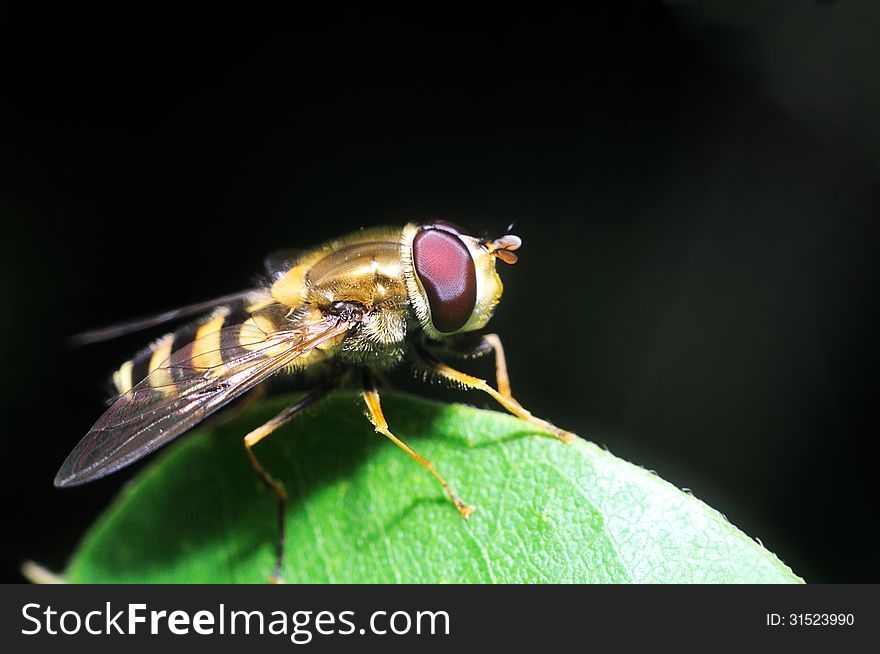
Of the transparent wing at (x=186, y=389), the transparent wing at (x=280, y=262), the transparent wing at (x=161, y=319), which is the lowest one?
the transparent wing at (x=186, y=389)

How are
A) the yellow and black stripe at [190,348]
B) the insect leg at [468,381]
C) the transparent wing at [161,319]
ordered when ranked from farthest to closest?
the transparent wing at [161,319] < the yellow and black stripe at [190,348] < the insect leg at [468,381]

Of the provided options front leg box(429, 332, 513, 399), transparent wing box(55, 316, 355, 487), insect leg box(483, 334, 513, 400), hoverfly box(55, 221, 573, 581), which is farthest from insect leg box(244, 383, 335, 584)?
insect leg box(483, 334, 513, 400)

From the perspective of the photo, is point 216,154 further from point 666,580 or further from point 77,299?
point 666,580

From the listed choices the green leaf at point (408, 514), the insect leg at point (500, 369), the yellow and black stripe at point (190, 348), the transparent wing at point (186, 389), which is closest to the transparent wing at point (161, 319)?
the yellow and black stripe at point (190, 348)

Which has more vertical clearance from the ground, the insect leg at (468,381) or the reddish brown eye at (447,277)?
the reddish brown eye at (447,277)

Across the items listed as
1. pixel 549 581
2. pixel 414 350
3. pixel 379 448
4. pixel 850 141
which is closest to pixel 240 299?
pixel 414 350

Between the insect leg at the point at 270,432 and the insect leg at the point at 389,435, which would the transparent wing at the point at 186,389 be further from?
the insect leg at the point at 389,435
